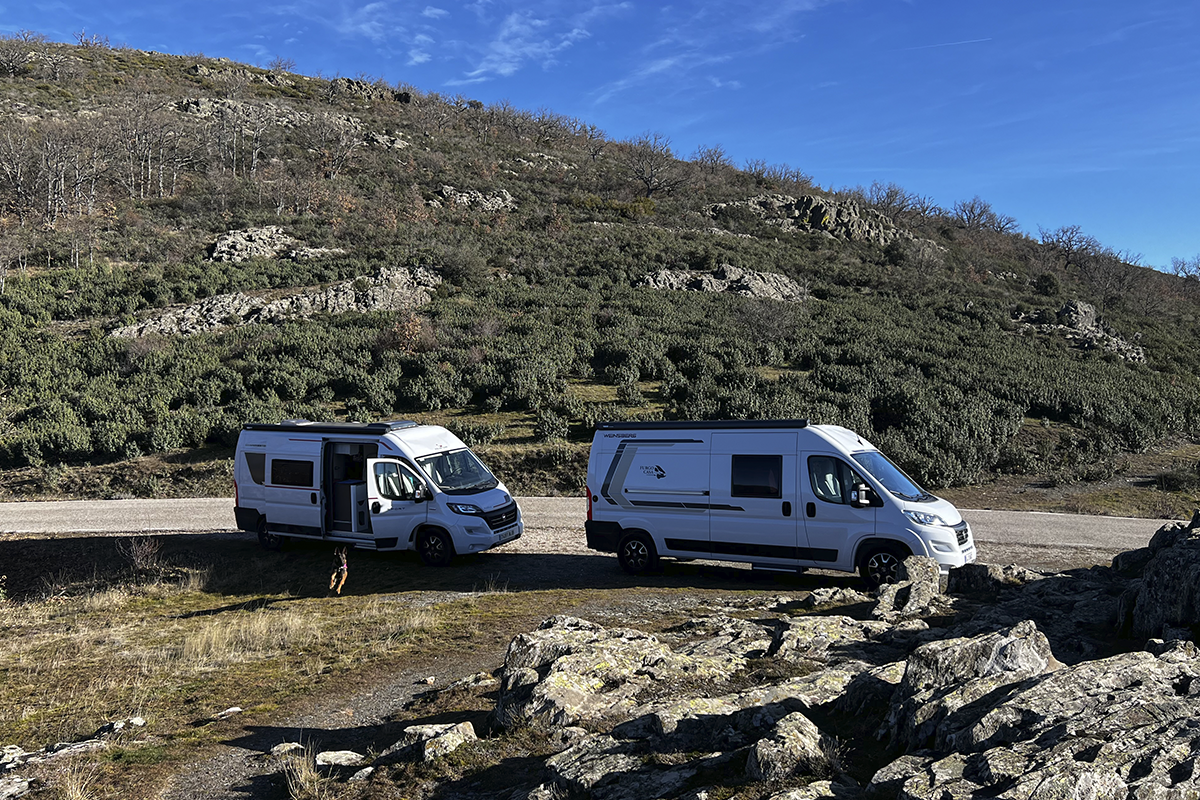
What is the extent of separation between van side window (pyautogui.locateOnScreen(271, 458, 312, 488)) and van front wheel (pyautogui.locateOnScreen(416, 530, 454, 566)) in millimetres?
2813

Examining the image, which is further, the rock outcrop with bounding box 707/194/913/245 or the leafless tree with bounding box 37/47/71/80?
the leafless tree with bounding box 37/47/71/80

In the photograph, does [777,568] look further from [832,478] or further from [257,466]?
[257,466]

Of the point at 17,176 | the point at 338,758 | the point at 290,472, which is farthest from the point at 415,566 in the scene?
the point at 17,176

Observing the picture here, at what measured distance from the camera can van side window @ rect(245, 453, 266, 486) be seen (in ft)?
48.9

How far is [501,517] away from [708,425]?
4.41 metres

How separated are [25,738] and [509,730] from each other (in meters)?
4.93

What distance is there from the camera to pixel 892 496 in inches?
433

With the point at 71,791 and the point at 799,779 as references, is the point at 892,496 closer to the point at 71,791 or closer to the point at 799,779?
the point at 799,779

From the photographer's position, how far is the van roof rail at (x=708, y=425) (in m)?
11.9

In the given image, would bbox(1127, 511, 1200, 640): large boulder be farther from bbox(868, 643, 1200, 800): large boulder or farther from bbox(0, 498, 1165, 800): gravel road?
bbox(0, 498, 1165, 800): gravel road

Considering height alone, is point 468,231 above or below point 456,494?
above

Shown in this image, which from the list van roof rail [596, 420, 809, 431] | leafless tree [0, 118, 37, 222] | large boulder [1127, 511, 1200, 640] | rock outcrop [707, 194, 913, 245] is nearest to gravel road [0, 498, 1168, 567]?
van roof rail [596, 420, 809, 431]

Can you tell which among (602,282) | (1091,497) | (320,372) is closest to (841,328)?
(602,282)

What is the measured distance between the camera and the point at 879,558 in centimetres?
1109
